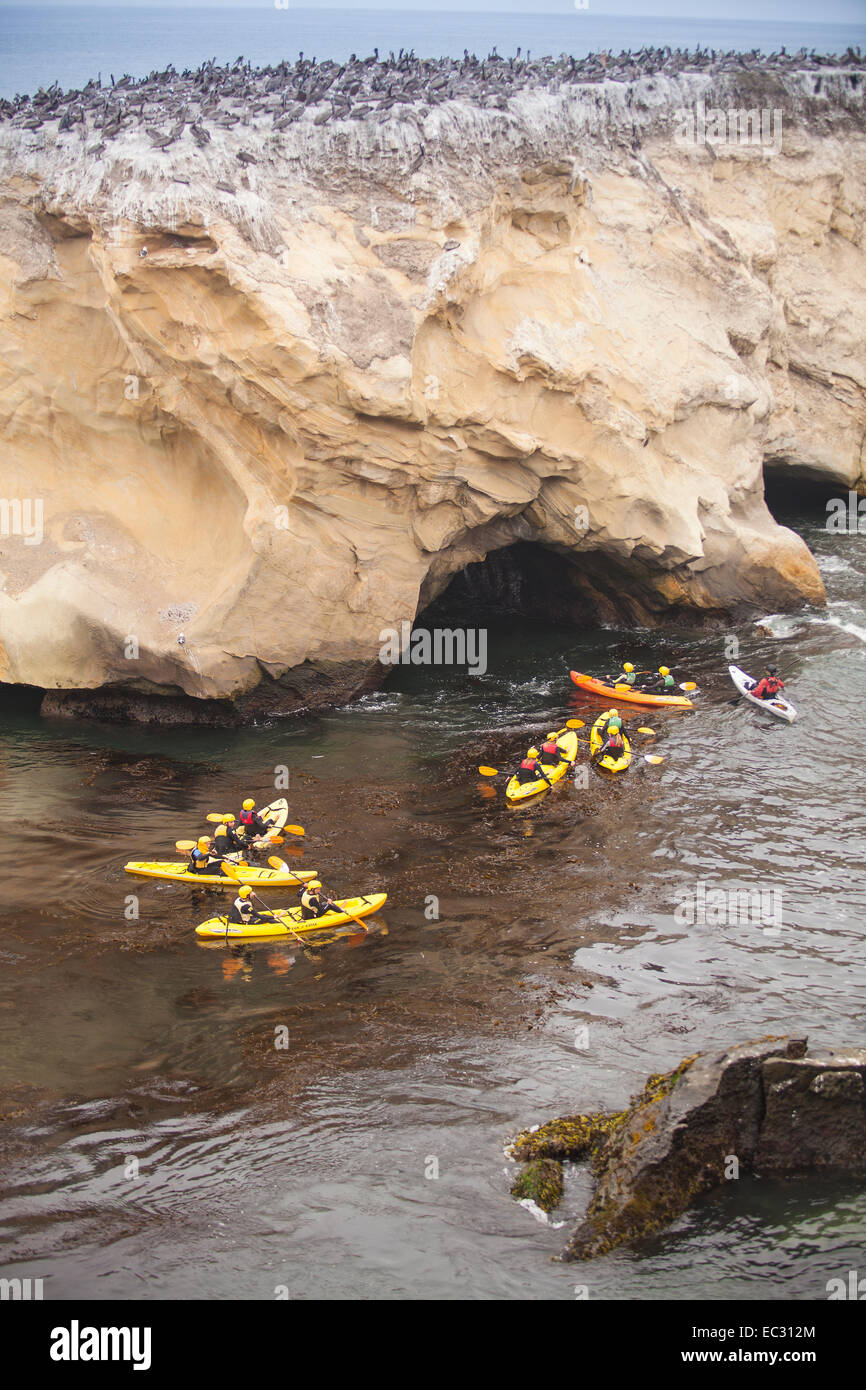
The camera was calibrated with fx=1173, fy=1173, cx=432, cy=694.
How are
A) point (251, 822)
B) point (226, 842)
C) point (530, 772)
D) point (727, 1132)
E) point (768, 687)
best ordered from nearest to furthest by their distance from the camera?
point (727, 1132), point (226, 842), point (251, 822), point (530, 772), point (768, 687)

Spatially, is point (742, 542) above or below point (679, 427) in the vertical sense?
below

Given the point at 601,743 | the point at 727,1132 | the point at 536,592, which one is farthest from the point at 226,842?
the point at 536,592

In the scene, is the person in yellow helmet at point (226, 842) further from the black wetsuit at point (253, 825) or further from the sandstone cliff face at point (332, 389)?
the sandstone cliff face at point (332, 389)

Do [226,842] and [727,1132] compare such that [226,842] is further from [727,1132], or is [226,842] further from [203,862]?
[727,1132]

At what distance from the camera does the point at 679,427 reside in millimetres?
25453

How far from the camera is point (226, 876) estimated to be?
17.5 metres

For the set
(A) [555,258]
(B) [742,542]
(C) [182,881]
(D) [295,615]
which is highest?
(A) [555,258]

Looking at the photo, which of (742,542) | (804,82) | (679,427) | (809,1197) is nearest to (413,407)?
(679,427)

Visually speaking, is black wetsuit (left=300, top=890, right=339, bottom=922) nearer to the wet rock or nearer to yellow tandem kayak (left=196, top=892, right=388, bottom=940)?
yellow tandem kayak (left=196, top=892, right=388, bottom=940)

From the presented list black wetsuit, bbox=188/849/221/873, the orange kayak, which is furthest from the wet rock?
the orange kayak

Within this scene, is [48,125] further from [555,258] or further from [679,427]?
[679,427]

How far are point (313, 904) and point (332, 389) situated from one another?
9.16 metres

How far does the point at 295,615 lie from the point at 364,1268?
13853 millimetres
